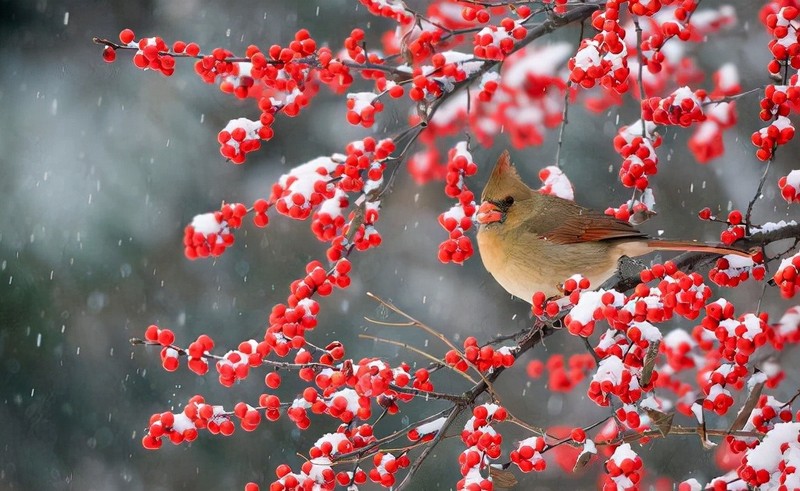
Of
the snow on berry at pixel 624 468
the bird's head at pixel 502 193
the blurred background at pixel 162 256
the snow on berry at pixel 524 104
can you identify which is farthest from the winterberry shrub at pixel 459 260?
the blurred background at pixel 162 256

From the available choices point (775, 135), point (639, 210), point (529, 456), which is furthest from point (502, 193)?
point (529, 456)

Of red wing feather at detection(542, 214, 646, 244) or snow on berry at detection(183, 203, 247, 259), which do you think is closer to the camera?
snow on berry at detection(183, 203, 247, 259)

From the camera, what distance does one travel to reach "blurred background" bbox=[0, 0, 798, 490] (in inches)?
177

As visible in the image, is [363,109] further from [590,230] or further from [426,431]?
[590,230]

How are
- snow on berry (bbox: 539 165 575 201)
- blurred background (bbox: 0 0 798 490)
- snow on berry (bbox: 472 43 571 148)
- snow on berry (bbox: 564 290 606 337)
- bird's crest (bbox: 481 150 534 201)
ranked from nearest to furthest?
snow on berry (bbox: 564 290 606 337), bird's crest (bbox: 481 150 534 201), snow on berry (bbox: 539 165 575 201), snow on berry (bbox: 472 43 571 148), blurred background (bbox: 0 0 798 490)

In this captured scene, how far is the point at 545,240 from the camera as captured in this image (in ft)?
8.55

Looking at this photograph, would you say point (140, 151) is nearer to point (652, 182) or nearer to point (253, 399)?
point (253, 399)

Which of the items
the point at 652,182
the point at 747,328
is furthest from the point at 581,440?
the point at 652,182

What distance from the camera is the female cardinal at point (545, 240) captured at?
2580mm

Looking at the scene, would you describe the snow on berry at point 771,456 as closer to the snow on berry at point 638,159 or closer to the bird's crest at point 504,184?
the snow on berry at point 638,159

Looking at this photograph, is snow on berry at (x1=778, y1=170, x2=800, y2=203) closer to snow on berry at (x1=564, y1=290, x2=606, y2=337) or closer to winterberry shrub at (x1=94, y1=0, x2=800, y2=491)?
winterberry shrub at (x1=94, y1=0, x2=800, y2=491)

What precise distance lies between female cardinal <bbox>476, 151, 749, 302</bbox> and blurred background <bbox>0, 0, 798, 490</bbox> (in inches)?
69.1

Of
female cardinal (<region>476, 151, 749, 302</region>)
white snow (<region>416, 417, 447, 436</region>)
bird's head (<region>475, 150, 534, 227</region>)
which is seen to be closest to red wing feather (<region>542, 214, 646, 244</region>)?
female cardinal (<region>476, 151, 749, 302</region>)

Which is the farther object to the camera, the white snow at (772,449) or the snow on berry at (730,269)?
the snow on berry at (730,269)
